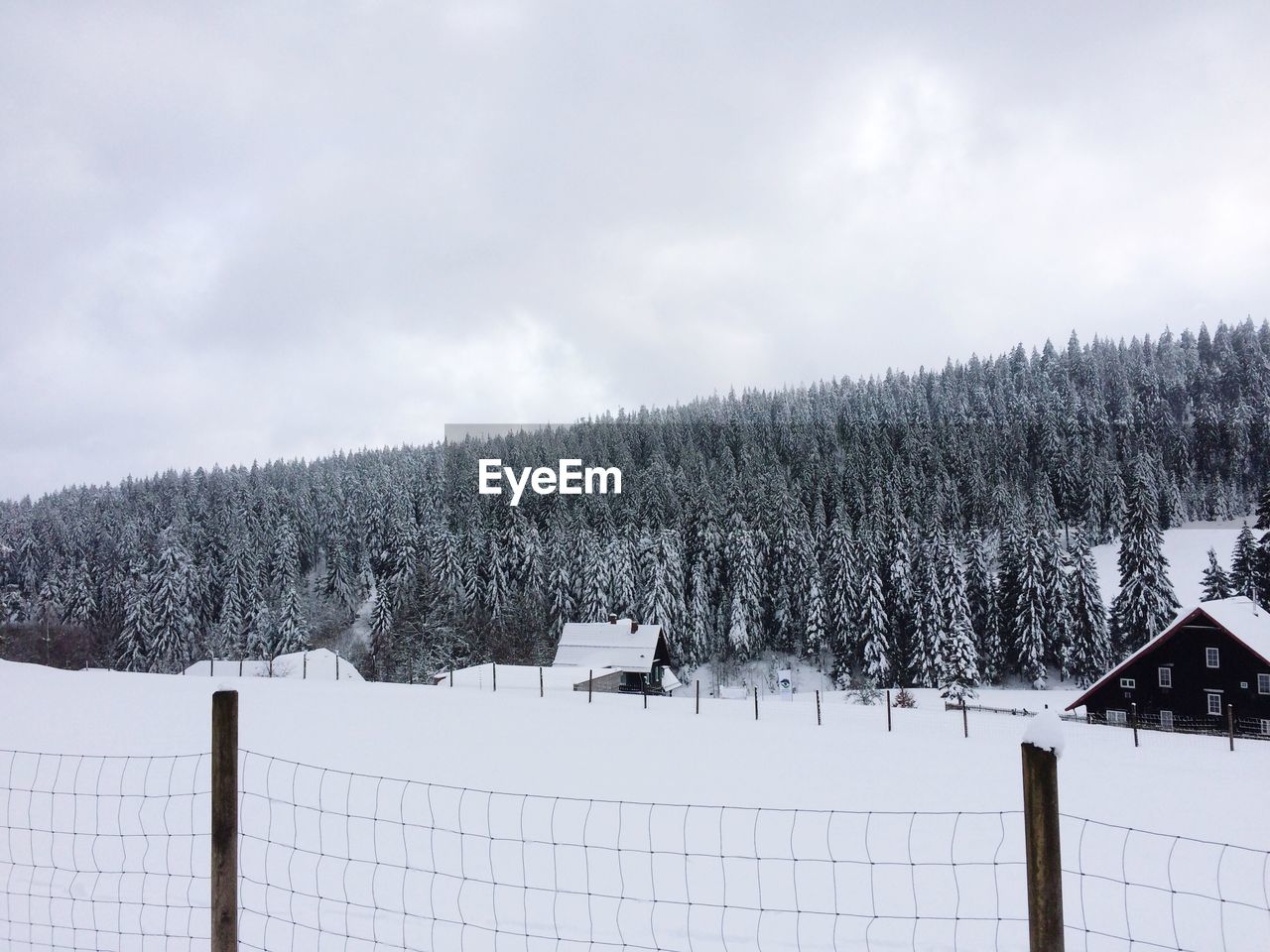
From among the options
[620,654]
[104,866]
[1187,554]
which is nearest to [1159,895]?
[104,866]

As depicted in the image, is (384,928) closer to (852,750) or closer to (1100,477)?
(852,750)

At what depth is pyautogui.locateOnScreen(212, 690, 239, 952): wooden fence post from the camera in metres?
3.88

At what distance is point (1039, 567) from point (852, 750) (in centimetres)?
4977

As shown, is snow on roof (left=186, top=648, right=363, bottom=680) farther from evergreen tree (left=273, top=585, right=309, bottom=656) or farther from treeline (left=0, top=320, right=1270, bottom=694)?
evergreen tree (left=273, top=585, right=309, bottom=656)

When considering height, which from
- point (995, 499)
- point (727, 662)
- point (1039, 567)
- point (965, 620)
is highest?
point (995, 499)

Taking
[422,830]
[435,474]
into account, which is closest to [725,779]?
[422,830]

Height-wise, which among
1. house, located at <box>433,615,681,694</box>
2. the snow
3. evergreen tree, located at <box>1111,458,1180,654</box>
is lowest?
house, located at <box>433,615,681,694</box>

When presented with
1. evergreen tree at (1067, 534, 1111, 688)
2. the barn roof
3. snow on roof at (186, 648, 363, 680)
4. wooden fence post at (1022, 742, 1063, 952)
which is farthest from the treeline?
wooden fence post at (1022, 742, 1063, 952)

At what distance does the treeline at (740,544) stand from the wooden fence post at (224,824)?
44946mm

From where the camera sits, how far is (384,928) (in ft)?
22.4

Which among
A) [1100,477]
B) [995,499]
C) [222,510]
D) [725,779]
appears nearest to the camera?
[725,779]

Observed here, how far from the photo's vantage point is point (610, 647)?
50250 mm

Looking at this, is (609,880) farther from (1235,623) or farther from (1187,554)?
(1187,554)

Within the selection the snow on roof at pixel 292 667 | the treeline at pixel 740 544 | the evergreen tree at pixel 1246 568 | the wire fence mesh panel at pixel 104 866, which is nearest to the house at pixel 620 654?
the treeline at pixel 740 544
